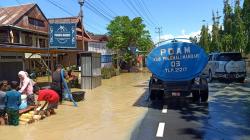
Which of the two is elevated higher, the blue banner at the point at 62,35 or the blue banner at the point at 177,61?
the blue banner at the point at 62,35

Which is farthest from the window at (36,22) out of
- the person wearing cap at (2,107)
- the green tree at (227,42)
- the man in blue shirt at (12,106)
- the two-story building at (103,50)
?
the man in blue shirt at (12,106)

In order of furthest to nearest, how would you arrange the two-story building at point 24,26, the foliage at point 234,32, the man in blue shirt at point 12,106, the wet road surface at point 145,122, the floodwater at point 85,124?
the foliage at point 234,32 → the two-story building at point 24,26 → the man in blue shirt at point 12,106 → the floodwater at point 85,124 → the wet road surface at point 145,122

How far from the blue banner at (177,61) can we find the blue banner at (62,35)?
9256 millimetres

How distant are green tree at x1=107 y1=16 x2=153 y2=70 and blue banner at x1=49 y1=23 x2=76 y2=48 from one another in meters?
24.6

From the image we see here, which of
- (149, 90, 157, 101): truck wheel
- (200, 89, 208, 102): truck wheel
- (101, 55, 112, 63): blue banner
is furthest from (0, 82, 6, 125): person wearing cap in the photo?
(101, 55, 112, 63): blue banner

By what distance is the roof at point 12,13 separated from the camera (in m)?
36.3

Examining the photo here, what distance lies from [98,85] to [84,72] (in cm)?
214

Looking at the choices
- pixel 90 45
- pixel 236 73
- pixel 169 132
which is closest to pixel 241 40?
pixel 90 45

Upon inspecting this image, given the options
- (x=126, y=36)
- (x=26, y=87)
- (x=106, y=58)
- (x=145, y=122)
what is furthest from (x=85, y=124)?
(x=106, y=58)

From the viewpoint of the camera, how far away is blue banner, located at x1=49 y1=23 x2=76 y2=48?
22358 millimetres

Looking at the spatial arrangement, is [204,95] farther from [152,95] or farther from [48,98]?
[48,98]

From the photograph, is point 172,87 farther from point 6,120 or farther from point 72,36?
point 72,36

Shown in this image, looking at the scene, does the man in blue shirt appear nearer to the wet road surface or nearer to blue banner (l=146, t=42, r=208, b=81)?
the wet road surface

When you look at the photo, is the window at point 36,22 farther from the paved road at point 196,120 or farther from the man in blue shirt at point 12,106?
the man in blue shirt at point 12,106
